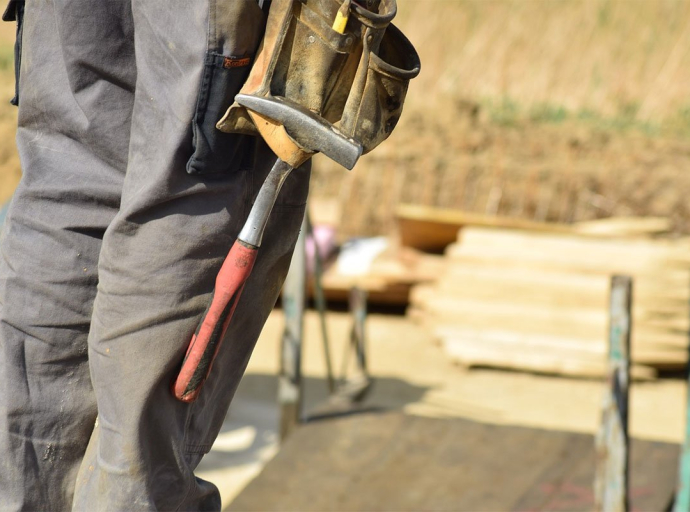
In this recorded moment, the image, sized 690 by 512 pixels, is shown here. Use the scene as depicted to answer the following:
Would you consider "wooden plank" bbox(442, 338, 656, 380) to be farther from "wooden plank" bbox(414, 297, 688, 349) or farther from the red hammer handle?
the red hammer handle

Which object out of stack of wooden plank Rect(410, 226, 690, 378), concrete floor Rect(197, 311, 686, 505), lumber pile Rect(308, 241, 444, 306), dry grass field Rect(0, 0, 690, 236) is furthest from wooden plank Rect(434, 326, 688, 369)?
dry grass field Rect(0, 0, 690, 236)

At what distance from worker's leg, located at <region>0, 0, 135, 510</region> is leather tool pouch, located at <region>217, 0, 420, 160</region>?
0.29 metres

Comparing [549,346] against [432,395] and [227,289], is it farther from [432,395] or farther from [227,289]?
[227,289]

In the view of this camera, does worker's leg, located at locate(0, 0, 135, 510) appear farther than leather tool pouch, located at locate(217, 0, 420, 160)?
Yes

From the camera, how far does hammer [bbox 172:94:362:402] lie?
151 cm

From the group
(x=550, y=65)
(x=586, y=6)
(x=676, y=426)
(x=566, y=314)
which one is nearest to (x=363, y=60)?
(x=676, y=426)

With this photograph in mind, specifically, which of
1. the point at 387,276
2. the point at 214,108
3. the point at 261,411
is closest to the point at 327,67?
the point at 214,108

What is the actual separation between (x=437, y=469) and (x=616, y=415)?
862 millimetres

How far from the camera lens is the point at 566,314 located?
22.6 feet

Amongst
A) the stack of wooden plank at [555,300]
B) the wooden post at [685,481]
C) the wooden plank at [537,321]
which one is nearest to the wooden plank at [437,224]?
the stack of wooden plank at [555,300]

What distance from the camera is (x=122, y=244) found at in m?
1.57

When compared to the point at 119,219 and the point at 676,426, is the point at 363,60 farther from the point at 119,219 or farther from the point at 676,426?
the point at 676,426

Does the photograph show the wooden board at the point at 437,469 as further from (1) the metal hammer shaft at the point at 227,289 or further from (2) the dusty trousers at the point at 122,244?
(1) the metal hammer shaft at the point at 227,289

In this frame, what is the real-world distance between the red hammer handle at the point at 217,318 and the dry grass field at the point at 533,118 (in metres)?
6.01
